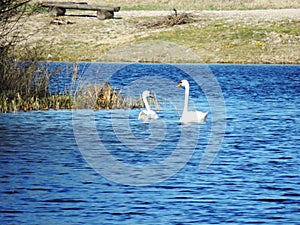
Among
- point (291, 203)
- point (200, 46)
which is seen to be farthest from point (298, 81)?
point (291, 203)

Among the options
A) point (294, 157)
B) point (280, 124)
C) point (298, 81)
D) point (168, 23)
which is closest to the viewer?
point (294, 157)

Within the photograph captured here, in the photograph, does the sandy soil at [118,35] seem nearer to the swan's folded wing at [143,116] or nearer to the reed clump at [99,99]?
the reed clump at [99,99]

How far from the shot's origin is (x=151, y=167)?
15.8m

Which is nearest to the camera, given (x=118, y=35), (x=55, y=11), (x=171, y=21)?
(x=118, y=35)

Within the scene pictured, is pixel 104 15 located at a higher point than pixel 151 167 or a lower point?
higher

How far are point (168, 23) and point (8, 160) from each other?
43.5 m

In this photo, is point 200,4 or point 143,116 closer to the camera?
point 143,116

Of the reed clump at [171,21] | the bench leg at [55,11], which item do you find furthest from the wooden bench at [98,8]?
the reed clump at [171,21]

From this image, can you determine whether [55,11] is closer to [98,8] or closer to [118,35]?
[98,8]

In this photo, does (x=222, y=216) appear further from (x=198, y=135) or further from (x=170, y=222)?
(x=198, y=135)

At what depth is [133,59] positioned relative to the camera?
5256cm

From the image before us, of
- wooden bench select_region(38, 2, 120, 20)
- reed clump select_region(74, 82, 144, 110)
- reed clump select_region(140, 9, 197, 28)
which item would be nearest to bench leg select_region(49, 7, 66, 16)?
wooden bench select_region(38, 2, 120, 20)

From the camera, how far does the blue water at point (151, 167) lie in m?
12.0

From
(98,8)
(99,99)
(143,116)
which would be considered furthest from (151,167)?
(98,8)
